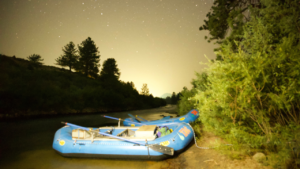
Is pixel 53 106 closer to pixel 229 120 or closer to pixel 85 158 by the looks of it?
pixel 85 158

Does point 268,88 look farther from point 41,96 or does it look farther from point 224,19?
point 41,96

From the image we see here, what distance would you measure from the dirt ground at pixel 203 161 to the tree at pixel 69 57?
48323 millimetres

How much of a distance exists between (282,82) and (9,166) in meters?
9.75

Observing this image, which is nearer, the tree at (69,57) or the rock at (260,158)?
the rock at (260,158)

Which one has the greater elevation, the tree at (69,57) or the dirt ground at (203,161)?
the tree at (69,57)

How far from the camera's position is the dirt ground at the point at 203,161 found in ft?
13.2

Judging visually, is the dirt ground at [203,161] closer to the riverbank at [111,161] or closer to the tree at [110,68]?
the riverbank at [111,161]

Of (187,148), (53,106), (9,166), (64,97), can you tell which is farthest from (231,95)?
(64,97)

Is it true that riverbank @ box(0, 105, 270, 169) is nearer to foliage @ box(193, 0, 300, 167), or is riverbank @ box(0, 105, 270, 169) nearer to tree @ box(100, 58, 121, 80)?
foliage @ box(193, 0, 300, 167)

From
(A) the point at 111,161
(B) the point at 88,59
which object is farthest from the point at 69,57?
(A) the point at 111,161

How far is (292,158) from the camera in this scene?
3.20 metres

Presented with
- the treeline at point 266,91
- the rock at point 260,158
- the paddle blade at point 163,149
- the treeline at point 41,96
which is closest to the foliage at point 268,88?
the treeline at point 266,91

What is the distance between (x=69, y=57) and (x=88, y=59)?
572cm

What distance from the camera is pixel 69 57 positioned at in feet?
151
